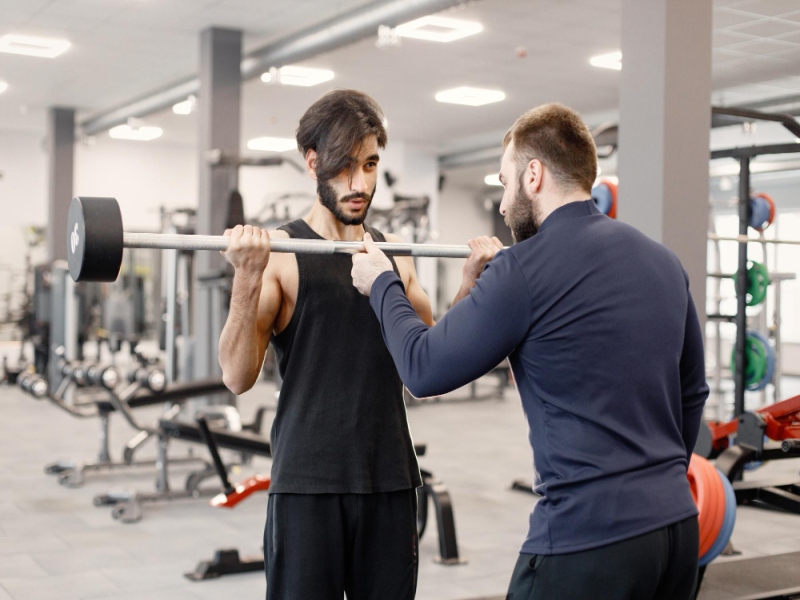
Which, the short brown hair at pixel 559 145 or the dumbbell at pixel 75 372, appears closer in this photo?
the short brown hair at pixel 559 145

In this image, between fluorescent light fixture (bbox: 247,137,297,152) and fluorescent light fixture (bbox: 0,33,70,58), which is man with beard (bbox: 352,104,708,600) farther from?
fluorescent light fixture (bbox: 247,137,297,152)

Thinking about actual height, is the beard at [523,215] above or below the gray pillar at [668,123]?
below

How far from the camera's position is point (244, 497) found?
12.1ft

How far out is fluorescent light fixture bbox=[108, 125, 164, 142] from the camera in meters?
11.5

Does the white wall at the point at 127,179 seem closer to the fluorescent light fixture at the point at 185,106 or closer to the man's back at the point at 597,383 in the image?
the fluorescent light fixture at the point at 185,106

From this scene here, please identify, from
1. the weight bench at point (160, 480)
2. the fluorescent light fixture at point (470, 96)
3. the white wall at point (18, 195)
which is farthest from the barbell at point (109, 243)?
the white wall at point (18, 195)

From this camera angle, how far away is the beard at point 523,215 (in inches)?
55.2

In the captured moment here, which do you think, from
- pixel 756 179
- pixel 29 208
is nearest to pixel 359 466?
pixel 29 208

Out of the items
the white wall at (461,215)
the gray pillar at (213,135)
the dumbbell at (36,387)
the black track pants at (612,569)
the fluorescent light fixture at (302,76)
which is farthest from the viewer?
the white wall at (461,215)

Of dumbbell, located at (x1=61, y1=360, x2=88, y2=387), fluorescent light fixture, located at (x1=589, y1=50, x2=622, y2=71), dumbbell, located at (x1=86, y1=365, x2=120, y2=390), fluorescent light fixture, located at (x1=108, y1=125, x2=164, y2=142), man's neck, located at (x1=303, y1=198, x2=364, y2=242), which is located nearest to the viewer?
man's neck, located at (x1=303, y1=198, x2=364, y2=242)

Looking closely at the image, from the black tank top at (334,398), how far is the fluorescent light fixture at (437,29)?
16.5ft

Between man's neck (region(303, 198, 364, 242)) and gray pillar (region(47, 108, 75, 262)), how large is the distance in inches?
362

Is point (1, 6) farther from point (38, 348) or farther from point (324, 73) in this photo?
point (38, 348)

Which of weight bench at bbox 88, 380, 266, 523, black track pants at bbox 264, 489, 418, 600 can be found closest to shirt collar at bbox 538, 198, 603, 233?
black track pants at bbox 264, 489, 418, 600
